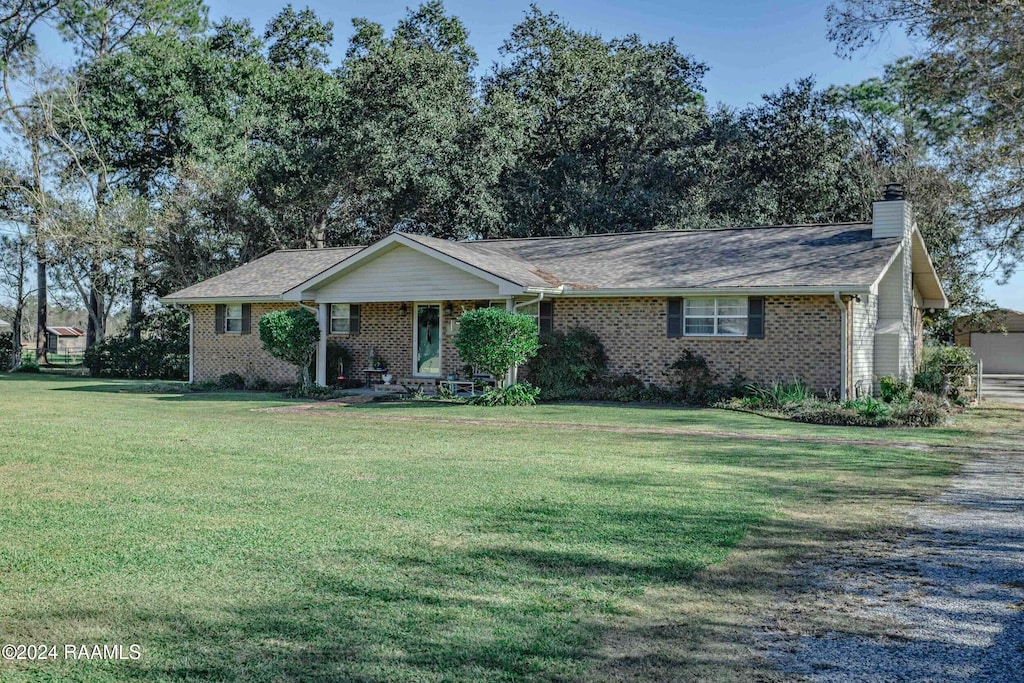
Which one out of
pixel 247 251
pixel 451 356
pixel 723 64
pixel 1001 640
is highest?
pixel 723 64

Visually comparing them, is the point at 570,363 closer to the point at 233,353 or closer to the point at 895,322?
the point at 895,322

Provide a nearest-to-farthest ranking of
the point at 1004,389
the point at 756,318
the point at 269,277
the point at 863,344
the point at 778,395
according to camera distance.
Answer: the point at 778,395 → the point at 756,318 → the point at 863,344 → the point at 269,277 → the point at 1004,389

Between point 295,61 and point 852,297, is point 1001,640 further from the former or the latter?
point 295,61

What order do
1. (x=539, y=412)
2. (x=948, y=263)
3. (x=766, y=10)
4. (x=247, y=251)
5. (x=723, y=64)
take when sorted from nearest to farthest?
(x=539, y=412), (x=766, y=10), (x=948, y=263), (x=247, y=251), (x=723, y=64)

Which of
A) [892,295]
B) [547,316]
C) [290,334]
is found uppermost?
[892,295]

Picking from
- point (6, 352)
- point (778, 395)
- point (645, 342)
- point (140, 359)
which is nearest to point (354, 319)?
point (645, 342)

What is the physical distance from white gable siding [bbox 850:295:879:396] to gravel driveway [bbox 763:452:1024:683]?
39.9 ft

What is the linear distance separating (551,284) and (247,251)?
1909 centimetres

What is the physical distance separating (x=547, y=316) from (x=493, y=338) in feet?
10.3

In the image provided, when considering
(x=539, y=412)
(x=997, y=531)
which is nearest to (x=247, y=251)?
(x=539, y=412)

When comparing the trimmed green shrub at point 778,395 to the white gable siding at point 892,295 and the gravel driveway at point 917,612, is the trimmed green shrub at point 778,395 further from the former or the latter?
the gravel driveway at point 917,612

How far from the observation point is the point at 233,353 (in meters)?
26.0

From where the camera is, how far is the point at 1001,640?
15.1 ft

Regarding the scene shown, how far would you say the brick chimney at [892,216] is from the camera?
66.7ft
